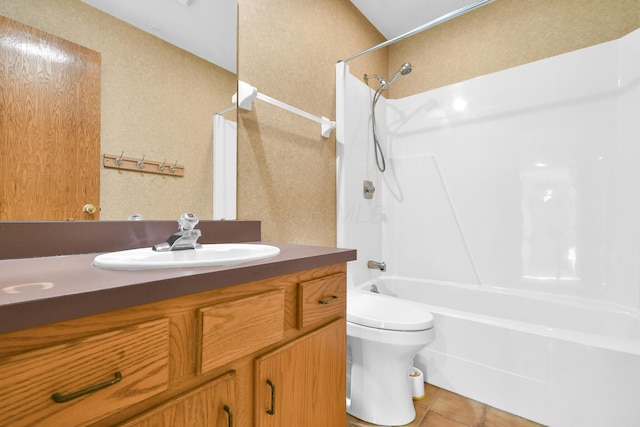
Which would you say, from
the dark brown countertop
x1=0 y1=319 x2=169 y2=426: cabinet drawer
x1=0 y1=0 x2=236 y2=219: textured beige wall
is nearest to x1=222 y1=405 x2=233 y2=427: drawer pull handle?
x1=0 y1=319 x2=169 y2=426: cabinet drawer

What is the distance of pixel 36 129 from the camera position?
2.63 ft

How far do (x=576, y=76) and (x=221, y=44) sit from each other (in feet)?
6.79

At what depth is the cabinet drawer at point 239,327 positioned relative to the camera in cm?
59

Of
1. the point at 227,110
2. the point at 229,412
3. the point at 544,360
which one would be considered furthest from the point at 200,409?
the point at 544,360

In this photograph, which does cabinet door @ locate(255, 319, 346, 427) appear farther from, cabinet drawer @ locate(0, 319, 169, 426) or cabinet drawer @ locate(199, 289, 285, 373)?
cabinet drawer @ locate(0, 319, 169, 426)

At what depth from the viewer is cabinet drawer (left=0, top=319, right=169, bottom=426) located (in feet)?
1.26

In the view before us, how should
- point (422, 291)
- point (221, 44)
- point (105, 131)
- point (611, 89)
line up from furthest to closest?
point (422, 291) → point (611, 89) → point (221, 44) → point (105, 131)

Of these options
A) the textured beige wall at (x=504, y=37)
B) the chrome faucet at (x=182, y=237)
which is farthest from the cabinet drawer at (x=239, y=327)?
the textured beige wall at (x=504, y=37)

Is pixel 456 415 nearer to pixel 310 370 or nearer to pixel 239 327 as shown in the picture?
pixel 310 370

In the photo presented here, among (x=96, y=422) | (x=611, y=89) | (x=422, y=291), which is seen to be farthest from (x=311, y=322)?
(x=611, y=89)

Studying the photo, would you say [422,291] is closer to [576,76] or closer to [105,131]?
[576,76]

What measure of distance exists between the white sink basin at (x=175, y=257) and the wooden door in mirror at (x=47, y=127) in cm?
25

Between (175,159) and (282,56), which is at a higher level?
(282,56)

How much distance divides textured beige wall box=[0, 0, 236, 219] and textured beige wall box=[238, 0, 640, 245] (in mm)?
208
